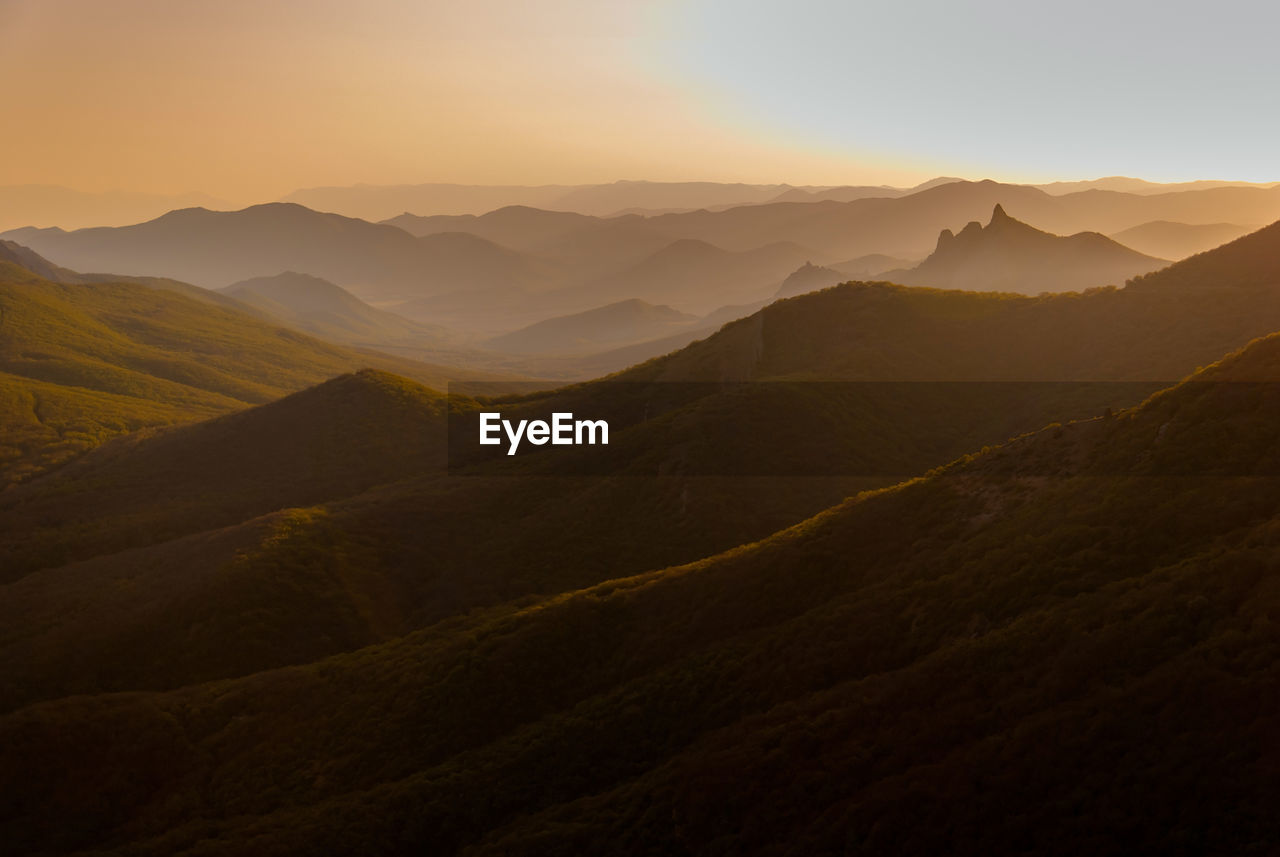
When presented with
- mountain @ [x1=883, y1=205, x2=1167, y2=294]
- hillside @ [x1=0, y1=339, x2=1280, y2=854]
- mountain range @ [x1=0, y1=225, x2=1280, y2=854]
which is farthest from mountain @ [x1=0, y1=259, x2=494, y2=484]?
mountain @ [x1=883, y1=205, x2=1167, y2=294]

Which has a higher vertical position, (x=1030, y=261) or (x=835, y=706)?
(x=1030, y=261)

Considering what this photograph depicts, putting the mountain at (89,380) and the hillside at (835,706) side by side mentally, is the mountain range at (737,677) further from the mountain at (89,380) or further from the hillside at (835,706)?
the mountain at (89,380)

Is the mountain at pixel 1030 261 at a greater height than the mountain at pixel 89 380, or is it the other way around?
the mountain at pixel 1030 261

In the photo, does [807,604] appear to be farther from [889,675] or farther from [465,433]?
[465,433]

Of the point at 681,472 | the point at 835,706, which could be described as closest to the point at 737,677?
the point at 835,706

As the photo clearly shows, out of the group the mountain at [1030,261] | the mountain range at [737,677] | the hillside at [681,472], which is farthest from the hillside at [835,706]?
the mountain at [1030,261]

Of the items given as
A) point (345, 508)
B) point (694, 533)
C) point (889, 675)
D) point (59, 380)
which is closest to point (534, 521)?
point (694, 533)

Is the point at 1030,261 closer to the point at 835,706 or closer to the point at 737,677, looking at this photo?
the point at 737,677
